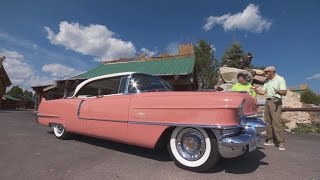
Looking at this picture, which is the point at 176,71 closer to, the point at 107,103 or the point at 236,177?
the point at 107,103

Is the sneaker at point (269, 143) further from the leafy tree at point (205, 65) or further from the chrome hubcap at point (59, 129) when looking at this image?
the leafy tree at point (205, 65)

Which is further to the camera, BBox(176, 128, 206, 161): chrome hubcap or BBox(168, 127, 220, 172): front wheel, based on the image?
BBox(176, 128, 206, 161): chrome hubcap

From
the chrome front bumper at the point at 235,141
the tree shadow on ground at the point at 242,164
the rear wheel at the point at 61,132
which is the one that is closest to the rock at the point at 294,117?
the tree shadow on ground at the point at 242,164

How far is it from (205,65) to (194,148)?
2700 cm

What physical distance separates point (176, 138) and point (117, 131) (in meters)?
1.22

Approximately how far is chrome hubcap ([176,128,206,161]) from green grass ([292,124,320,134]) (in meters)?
7.78

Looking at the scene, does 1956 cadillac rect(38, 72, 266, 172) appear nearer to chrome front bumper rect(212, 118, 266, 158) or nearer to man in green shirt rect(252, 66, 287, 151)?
chrome front bumper rect(212, 118, 266, 158)

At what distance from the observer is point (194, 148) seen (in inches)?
159

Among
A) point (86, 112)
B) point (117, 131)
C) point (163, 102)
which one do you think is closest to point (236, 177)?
point (163, 102)

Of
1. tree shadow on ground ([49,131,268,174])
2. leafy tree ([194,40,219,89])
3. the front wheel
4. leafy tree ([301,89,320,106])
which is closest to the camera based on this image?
the front wheel

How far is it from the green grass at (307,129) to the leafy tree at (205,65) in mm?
18076

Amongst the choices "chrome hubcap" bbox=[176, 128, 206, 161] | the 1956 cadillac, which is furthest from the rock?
"chrome hubcap" bbox=[176, 128, 206, 161]

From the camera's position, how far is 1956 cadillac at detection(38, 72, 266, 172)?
3.77 meters

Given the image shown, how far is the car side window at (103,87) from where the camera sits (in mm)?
5337
